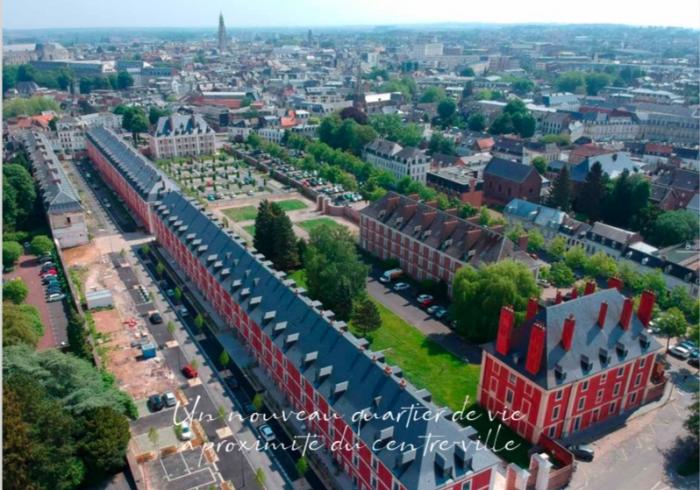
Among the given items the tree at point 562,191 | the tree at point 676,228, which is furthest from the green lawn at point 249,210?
the tree at point 676,228

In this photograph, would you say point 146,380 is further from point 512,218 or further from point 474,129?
point 474,129

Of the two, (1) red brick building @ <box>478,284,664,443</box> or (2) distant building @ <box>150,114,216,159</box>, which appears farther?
(2) distant building @ <box>150,114,216,159</box>

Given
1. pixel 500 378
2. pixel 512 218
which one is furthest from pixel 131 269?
pixel 512 218

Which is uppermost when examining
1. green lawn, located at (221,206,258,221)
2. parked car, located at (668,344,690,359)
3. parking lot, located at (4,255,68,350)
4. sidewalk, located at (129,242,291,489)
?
parked car, located at (668,344,690,359)

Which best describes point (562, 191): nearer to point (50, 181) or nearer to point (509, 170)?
point (509, 170)

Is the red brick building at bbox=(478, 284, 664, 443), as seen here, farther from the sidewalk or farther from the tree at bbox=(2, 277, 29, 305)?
the tree at bbox=(2, 277, 29, 305)

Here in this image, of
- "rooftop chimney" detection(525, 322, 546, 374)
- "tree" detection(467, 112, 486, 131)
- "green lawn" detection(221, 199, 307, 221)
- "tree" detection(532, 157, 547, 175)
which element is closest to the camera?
"rooftop chimney" detection(525, 322, 546, 374)

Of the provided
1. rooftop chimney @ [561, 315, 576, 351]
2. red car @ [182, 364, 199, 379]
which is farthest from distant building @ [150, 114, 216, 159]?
rooftop chimney @ [561, 315, 576, 351]
